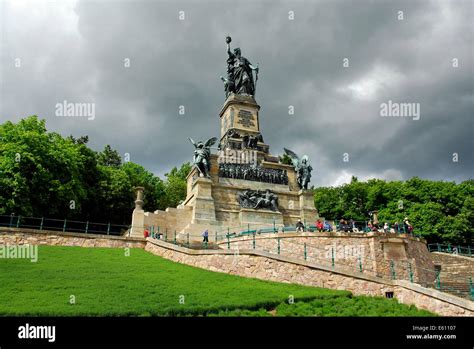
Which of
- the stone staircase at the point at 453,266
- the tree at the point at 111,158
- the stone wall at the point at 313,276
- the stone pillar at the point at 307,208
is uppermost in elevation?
the tree at the point at 111,158

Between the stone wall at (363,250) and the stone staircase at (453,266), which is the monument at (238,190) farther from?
the stone staircase at (453,266)

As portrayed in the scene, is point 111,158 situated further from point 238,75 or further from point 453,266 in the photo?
point 453,266

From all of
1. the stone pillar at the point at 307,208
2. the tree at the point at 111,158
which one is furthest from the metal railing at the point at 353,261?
the tree at the point at 111,158

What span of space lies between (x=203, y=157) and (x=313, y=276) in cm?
1917

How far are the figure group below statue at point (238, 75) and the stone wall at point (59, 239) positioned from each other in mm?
22960

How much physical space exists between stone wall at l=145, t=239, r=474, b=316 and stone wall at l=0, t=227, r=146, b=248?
6295 mm

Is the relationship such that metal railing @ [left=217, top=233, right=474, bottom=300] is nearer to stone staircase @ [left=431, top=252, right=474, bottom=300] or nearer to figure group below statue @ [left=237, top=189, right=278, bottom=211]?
stone staircase @ [left=431, top=252, right=474, bottom=300]

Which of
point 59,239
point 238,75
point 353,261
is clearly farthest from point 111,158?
point 353,261

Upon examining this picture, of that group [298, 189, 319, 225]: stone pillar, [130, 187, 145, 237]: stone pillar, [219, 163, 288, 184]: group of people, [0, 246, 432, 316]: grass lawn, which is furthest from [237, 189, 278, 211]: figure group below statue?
[0, 246, 432, 316]: grass lawn

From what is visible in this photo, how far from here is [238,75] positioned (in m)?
46.2

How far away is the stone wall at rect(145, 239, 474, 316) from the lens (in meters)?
16.1

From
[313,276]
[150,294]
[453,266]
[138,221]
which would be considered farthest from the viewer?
[138,221]

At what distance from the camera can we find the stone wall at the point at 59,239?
25641mm
